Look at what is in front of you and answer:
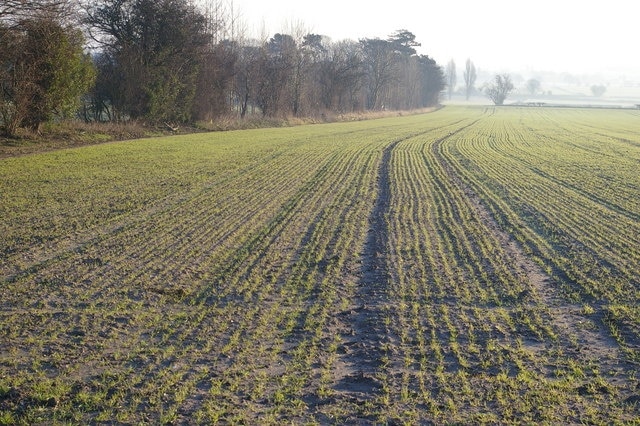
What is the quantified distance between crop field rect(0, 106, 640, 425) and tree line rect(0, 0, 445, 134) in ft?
32.9

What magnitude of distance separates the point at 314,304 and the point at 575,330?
324cm

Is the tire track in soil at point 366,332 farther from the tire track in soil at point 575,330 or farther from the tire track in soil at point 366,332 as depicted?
the tire track in soil at point 575,330

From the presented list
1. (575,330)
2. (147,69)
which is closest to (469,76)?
(147,69)

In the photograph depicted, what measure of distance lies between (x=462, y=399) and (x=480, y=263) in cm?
453

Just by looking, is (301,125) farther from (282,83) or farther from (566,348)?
(566,348)

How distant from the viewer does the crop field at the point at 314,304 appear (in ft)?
17.0

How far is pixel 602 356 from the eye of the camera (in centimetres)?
620

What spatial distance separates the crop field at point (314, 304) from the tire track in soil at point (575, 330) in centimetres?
3

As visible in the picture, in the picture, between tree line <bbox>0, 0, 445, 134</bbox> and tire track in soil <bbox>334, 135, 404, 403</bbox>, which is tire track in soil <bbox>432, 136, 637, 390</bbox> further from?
tree line <bbox>0, 0, 445, 134</bbox>

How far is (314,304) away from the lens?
752cm

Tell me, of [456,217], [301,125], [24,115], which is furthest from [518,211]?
[301,125]

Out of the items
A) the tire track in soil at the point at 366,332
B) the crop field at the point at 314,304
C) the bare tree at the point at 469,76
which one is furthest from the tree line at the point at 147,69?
the bare tree at the point at 469,76

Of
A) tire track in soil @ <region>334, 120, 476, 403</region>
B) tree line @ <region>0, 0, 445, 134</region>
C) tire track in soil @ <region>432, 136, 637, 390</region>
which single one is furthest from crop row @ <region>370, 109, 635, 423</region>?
tree line @ <region>0, 0, 445, 134</region>

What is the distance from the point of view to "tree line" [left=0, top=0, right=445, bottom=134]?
76.9ft
